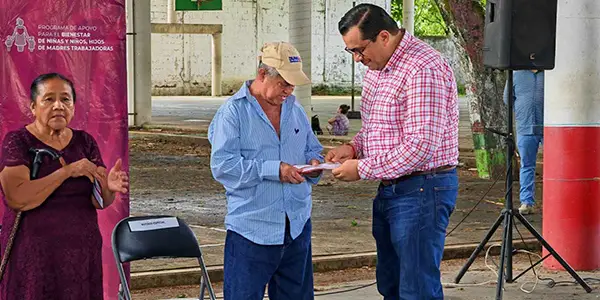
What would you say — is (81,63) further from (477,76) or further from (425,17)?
(425,17)

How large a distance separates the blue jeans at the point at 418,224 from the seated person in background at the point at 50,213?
1.53 metres

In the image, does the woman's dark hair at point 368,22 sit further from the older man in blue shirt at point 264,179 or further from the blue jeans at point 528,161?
the blue jeans at point 528,161

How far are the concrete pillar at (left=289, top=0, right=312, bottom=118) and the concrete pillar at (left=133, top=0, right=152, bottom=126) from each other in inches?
242

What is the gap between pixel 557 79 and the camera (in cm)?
989

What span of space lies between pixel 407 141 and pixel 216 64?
39980 mm

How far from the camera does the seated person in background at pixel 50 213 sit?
228 inches


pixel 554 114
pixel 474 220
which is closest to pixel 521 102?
pixel 474 220

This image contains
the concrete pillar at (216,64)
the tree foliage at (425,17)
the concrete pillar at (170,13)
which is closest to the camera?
the concrete pillar at (170,13)

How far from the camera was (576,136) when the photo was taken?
9773 mm

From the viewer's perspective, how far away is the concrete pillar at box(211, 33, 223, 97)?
4550 centimetres

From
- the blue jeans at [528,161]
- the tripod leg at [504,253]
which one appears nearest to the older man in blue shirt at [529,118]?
the blue jeans at [528,161]


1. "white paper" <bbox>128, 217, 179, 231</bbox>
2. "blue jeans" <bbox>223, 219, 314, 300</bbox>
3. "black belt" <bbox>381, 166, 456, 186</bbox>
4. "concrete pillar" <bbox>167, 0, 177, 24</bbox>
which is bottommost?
"blue jeans" <bbox>223, 219, 314, 300</bbox>

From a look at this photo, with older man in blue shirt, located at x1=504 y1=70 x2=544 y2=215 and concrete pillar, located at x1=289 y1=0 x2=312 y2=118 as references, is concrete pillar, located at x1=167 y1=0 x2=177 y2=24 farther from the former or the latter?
older man in blue shirt, located at x1=504 y1=70 x2=544 y2=215

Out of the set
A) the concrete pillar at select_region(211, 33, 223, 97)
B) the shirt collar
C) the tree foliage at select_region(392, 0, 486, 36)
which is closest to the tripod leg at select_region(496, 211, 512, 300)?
the shirt collar
